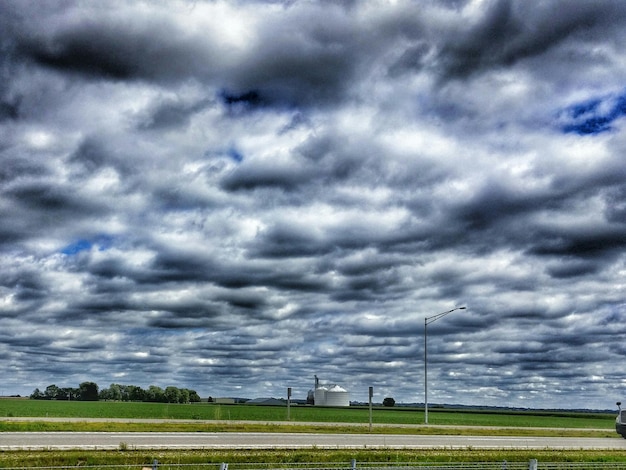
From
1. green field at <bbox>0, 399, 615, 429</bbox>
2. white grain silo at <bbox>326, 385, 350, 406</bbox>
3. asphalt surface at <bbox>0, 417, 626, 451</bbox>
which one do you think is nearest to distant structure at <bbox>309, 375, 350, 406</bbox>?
white grain silo at <bbox>326, 385, 350, 406</bbox>

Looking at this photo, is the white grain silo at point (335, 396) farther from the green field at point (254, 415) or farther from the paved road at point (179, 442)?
the paved road at point (179, 442)

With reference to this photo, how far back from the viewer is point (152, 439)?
31.9 metres

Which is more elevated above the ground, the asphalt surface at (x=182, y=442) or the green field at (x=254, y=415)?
the asphalt surface at (x=182, y=442)

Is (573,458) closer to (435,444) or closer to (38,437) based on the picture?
(435,444)

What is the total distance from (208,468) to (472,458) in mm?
11485

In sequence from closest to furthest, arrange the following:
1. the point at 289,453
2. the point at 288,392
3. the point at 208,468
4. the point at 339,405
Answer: the point at 208,468 < the point at 289,453 < the point at 288,392 < the point at 339,405

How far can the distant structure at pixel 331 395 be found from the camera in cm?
18888

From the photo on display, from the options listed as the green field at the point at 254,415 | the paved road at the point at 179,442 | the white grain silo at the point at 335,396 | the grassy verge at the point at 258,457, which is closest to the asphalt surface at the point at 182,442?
the paved road at the point at 179,442

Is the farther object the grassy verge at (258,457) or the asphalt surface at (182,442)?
the asphalt surface at (182,442)

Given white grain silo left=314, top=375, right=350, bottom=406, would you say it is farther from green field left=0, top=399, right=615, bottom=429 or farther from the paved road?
the paved road

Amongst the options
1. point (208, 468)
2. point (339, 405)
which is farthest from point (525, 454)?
point (339, 405)

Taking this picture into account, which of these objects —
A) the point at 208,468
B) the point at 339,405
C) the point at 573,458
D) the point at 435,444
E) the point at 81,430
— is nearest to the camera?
the point at 208,468

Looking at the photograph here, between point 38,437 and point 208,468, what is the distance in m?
15.1

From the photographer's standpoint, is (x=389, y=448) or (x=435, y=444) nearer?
(x=389, y=448)
